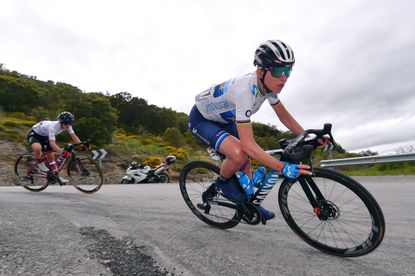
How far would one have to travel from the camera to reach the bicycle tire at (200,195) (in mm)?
3465

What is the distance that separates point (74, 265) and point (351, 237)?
2246 millimetres

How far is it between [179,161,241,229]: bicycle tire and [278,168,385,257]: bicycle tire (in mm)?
693

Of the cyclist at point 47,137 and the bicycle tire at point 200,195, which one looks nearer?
the bicycle tire at point 200,195

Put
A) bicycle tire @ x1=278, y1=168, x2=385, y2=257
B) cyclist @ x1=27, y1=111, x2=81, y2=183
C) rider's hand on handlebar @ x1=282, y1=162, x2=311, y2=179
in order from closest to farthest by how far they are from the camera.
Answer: bicycle tire @ x1=278, y1=168, x2=385, y2=257 → rider's hand on handlebar @ x1=282, y1=162, x2=311, y2=179 → cyclist @ x1=27, y1=111, x2=81, y2=183

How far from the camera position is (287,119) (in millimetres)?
3467

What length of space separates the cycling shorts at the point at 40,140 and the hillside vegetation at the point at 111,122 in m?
9.86

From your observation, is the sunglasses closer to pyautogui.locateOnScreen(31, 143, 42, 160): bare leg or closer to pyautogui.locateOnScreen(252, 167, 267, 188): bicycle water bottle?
pyautogui.locateOnScreen(252, 167, 267, 188): bicycle water bottle

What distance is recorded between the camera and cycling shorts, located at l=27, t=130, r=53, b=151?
767cm

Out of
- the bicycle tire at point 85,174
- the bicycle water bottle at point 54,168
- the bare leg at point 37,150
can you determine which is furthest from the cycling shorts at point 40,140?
the bicycle tire at point 85,174

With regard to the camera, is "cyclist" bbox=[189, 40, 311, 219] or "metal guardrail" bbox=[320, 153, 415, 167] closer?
"cyclist" bbox=[189, 40, 311, 219]

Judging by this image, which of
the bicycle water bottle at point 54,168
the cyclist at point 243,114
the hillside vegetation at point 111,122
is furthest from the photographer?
the hillside vegetation at point 111,122

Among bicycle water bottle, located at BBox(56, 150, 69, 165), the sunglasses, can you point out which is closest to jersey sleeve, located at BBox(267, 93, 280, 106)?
the sunglasses

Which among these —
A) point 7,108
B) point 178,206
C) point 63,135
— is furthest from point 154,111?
point 178,206

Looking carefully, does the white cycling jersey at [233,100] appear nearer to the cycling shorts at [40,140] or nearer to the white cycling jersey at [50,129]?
the white cycling jersey at [50,129]
